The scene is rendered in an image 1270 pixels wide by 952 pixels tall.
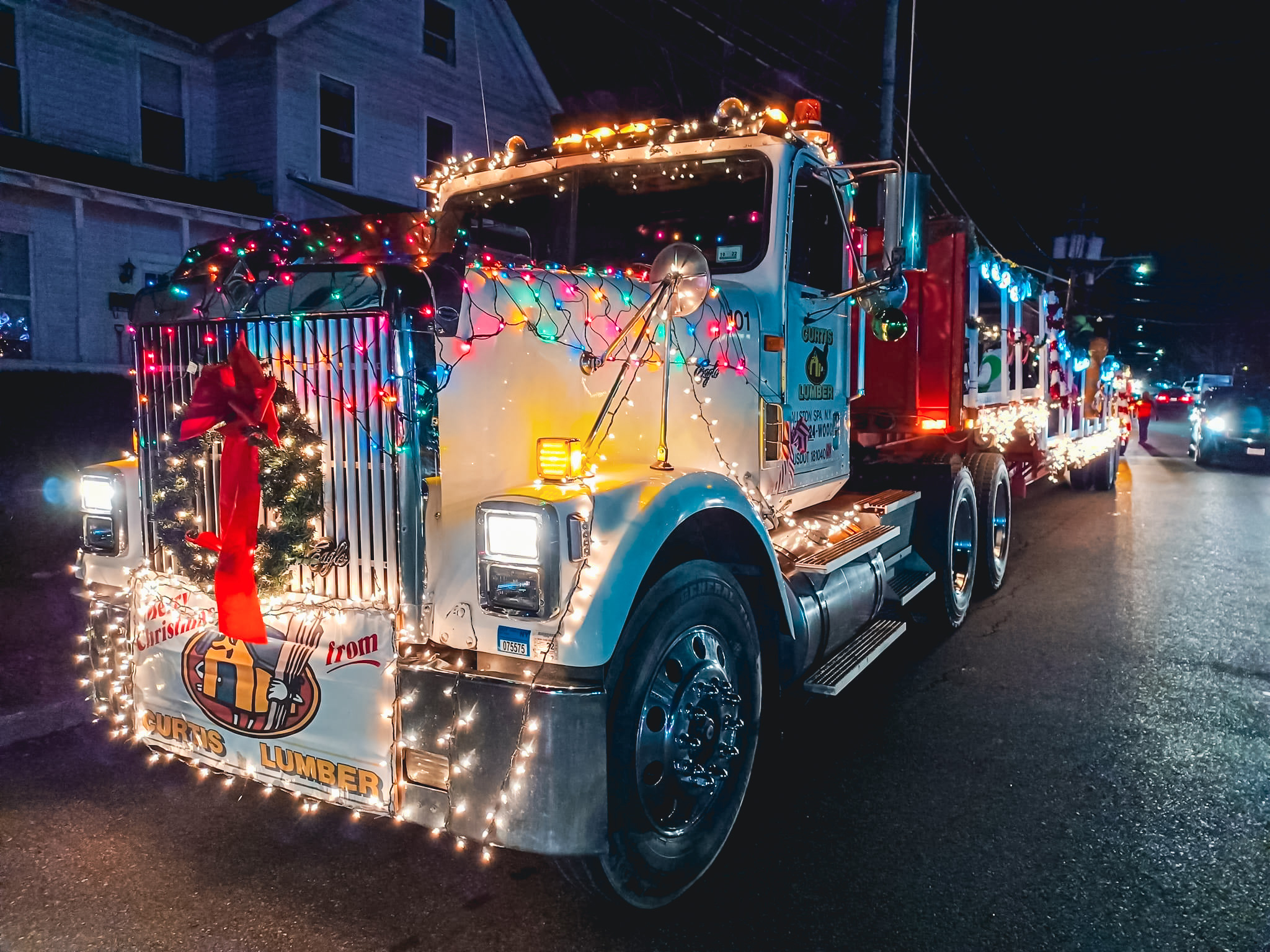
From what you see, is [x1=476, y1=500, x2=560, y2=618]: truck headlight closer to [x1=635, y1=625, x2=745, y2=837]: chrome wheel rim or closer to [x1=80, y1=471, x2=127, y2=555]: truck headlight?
[x1=635, y1=625, x2=745, y2=837]: chrome wheel rim

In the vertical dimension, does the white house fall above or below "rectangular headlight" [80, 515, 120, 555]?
above

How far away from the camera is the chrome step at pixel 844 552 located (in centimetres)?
411

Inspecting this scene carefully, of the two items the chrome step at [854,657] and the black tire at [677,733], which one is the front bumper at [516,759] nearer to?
the black tire at [677,733]

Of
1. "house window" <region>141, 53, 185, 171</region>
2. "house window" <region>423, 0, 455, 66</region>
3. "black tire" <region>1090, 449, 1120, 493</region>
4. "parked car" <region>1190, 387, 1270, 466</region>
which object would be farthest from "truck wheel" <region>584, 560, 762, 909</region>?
"parked car" <region>1190, 387, 1270, 466</region>

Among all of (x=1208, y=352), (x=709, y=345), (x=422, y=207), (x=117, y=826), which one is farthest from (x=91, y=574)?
(x=1208, y=352)

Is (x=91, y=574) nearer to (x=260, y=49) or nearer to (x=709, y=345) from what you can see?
(x=709, y=345)

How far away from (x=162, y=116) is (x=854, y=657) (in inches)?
621

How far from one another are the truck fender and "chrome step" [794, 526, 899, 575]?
0.71 m

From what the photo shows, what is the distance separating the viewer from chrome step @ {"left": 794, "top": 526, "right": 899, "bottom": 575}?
4.11 meters

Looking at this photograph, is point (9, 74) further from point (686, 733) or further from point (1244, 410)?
point (1244, 410)

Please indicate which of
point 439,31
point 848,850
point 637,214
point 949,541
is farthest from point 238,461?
point 439,31

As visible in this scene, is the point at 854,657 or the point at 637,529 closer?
the point at 637,529

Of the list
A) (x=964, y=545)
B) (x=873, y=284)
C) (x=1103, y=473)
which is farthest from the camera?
(x=1103, y=473)

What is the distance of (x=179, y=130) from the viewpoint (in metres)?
15.7
